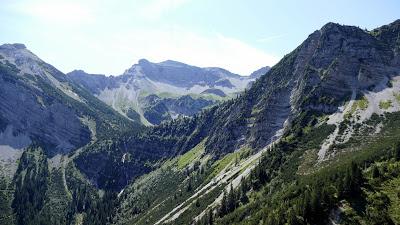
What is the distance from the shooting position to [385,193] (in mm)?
132375

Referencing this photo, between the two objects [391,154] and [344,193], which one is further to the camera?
[391,154]

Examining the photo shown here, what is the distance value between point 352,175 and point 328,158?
5533 cm

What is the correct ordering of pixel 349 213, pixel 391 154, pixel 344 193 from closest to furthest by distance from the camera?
pixel 349 213, pixel 344 193, pixel 391 154

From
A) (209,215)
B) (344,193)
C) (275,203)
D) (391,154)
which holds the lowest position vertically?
(209,215)

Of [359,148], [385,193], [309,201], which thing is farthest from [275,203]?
[359,148]

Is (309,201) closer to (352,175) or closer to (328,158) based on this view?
(352,175)

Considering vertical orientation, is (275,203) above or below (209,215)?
above

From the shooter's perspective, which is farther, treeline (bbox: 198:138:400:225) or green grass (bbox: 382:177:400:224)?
treeline (bbox: 198:138:400:225)

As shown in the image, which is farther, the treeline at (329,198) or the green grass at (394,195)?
the treeline at (329,198)

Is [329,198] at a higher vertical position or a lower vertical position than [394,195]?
lower

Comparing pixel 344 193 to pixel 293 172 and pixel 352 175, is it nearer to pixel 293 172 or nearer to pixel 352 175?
pixel 352 175

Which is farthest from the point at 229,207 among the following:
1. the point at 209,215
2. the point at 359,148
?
the point at 359,148

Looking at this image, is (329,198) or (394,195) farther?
(329,198)

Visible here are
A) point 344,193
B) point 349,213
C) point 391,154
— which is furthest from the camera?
point 391,154
